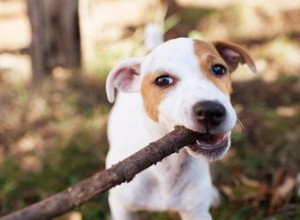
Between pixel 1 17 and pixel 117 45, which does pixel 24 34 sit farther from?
pixel 117 45

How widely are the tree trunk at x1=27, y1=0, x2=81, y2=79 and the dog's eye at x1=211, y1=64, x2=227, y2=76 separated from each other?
296 centimetres

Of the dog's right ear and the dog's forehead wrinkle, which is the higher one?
the dog's forehead wrinkle

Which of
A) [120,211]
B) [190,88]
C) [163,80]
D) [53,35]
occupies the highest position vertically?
[190,88]

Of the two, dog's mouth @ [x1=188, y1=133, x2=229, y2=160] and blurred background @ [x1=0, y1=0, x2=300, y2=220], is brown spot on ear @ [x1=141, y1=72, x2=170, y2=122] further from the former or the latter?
blurred background @ [x1=0, y1=0, x2=300, y2=220]

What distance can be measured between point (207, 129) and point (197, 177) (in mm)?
717

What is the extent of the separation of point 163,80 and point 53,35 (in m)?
3.15

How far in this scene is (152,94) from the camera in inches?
100

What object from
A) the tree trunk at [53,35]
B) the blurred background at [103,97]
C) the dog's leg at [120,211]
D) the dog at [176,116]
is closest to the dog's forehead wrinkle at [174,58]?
the dog at [176,116]

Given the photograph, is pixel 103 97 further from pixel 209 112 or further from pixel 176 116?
pixel 209 112

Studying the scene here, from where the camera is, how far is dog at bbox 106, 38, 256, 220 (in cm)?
221

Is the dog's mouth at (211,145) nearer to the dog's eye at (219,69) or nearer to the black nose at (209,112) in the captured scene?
the black nose at (209,112)

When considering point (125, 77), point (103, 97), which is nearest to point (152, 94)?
point (125, 77)

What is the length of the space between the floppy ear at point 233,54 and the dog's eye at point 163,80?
0.48m

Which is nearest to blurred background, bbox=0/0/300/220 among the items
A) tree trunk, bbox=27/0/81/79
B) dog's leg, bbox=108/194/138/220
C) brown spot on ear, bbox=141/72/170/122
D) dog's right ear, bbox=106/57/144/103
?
tree trunk, bbox=27/0/81/79
